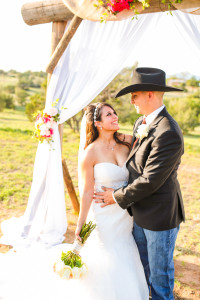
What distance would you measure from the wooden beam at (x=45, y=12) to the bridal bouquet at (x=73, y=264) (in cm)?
273

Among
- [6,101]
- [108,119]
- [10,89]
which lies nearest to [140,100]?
[108,119]

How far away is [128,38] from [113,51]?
0.24 metres

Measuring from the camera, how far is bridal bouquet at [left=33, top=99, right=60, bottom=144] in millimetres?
3660

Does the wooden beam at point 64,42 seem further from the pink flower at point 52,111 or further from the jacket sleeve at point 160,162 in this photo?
the jacket sleeve at point 160,162

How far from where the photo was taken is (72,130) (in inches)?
521

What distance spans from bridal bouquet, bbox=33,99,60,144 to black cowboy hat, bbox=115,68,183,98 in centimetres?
148

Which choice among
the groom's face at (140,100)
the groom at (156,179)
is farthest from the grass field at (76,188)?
the groom's face at (140,100)

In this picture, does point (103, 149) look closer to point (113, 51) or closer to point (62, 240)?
point (113, 51)

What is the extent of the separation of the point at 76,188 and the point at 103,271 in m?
3.97

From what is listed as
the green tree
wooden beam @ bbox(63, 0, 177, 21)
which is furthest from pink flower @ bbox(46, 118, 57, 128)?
the green tree

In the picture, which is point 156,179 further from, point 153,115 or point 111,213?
point 111,213

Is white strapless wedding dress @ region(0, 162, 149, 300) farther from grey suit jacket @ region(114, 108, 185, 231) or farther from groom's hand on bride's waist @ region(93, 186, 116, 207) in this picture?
grey suit jacket @ region(114, 108, 185, 231)

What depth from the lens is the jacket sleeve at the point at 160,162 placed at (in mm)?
2139

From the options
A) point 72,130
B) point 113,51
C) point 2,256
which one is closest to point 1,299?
point 2,256
